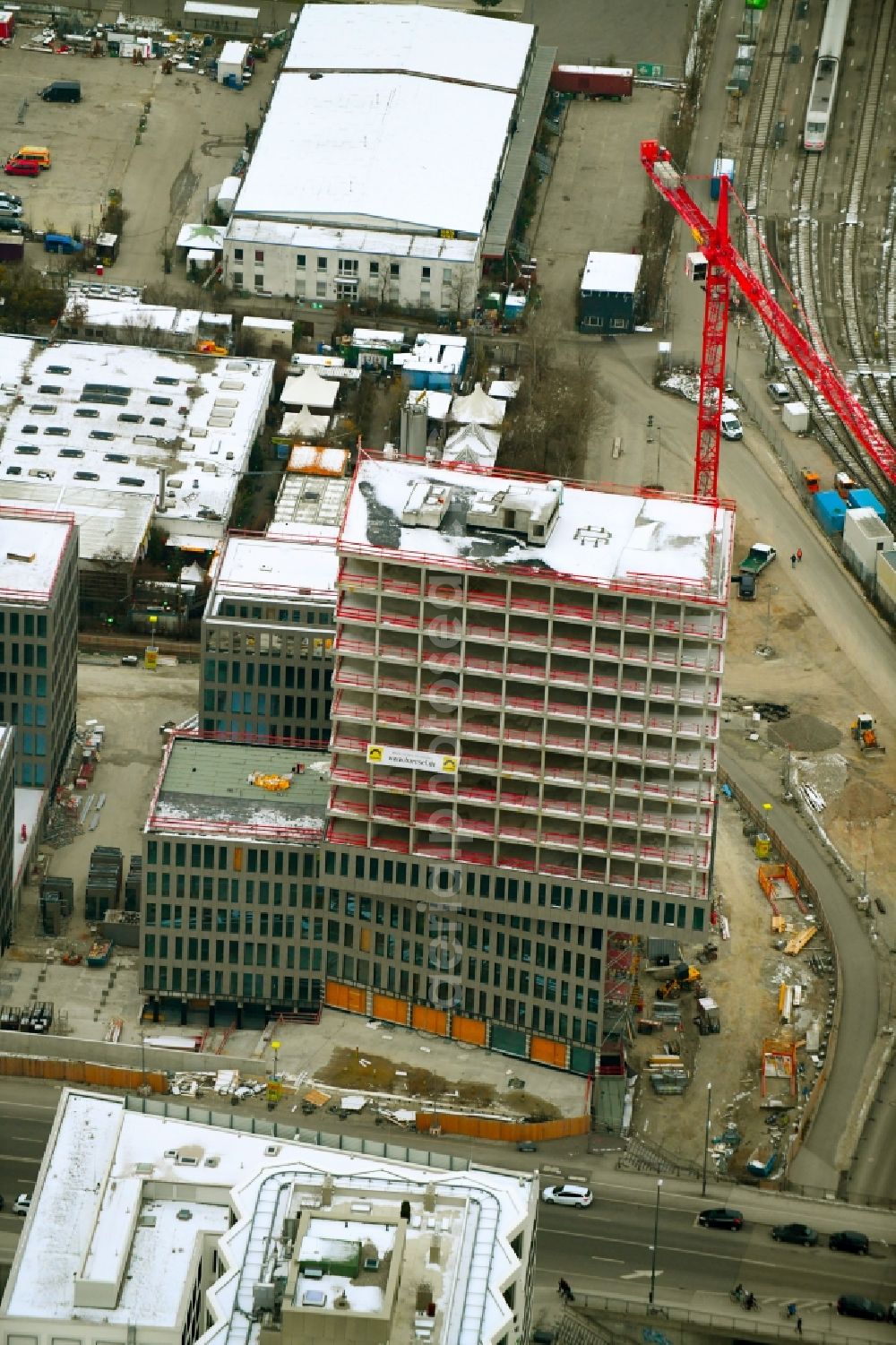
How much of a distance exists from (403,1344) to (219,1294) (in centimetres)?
1279

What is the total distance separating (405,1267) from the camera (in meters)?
198

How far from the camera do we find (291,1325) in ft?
623

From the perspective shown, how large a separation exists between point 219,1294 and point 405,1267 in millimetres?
10801

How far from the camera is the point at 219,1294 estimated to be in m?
200

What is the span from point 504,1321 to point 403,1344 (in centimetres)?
824

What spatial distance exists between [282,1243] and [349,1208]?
4396mm

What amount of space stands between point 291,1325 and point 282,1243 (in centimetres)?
884

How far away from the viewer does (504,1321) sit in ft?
651

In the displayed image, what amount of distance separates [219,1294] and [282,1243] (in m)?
4.98

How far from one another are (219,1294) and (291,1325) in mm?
10624

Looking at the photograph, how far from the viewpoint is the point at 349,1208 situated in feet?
655

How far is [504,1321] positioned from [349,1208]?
10.8 meters

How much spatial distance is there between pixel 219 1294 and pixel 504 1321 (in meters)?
16.3

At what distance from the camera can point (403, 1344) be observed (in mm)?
192500
